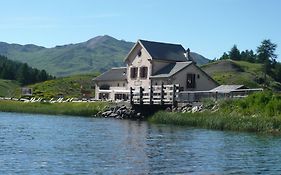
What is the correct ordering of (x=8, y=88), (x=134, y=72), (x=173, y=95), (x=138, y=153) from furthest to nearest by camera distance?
(x=8, y=88)
(x=134, y=72)
(x=173, y=95)
(x=138, y=153)

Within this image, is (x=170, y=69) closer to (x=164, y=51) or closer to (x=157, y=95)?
(x=164, y=51)

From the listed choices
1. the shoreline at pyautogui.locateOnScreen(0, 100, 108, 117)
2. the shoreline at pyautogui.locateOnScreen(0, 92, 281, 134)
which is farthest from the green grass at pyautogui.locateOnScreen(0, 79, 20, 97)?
the shoreline at pyautogui.locateOnScreen(0, 92, 281, 134)

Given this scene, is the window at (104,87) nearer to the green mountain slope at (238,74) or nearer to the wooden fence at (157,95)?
the wooden fence at (157,95)

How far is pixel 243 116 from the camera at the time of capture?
40812 millimetres

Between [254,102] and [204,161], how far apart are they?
2117cm

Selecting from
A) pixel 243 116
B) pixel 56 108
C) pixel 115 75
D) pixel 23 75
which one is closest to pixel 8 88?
pixel 23 75

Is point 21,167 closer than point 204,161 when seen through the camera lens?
Yes

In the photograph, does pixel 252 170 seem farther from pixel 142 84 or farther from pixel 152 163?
pixel 142 84

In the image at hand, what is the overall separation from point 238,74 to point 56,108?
55817 mm

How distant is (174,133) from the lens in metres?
37.0

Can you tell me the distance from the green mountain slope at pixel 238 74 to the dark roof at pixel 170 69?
31.4 m

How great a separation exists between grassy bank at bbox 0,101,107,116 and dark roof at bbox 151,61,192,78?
31.5 feet

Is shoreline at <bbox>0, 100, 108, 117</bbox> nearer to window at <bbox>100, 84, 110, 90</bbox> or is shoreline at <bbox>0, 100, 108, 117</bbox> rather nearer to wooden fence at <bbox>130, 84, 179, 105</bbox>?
wooden fence at <bbox>130, 84, 179, 105</bbox>

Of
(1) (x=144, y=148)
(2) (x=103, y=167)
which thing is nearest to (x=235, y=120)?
(1) (x=144, y=148)
